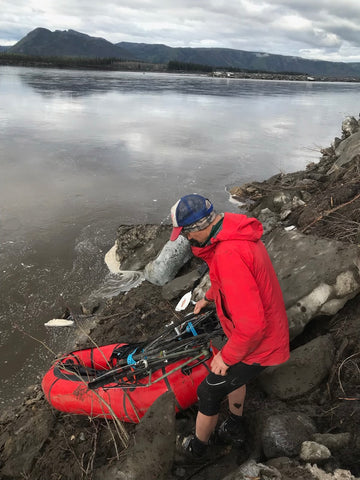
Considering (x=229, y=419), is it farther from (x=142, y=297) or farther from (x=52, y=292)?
(x=52, y=292)

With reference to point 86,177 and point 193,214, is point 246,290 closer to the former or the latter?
point 193,214

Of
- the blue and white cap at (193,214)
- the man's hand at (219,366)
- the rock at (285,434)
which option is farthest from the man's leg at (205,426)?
the blue and white cap at (193,214)

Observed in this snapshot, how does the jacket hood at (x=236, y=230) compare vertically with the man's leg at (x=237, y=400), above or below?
above

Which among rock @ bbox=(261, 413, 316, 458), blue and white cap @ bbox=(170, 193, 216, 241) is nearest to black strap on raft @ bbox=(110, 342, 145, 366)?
rock @ bbox=(261, 413, 316, 458)

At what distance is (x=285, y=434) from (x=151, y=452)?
3.66ft

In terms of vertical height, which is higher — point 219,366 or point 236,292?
point 236,292

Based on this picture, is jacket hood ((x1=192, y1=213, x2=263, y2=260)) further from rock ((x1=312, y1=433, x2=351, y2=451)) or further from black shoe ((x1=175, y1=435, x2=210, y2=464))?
black shoe ((x1=175, y1=435, x2=210, y2=464))

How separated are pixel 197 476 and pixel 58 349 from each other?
3.39 meters

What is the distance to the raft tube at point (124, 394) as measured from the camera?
141 inches

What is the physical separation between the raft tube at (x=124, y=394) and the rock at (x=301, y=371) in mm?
704

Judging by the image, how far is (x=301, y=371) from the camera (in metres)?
3.49

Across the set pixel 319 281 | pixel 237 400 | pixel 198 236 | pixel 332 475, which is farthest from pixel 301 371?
pixel 198 236

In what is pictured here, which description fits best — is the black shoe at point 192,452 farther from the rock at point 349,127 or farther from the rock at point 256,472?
the rock at point 349,127

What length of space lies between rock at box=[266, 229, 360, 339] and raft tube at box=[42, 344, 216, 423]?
48.1 inches
